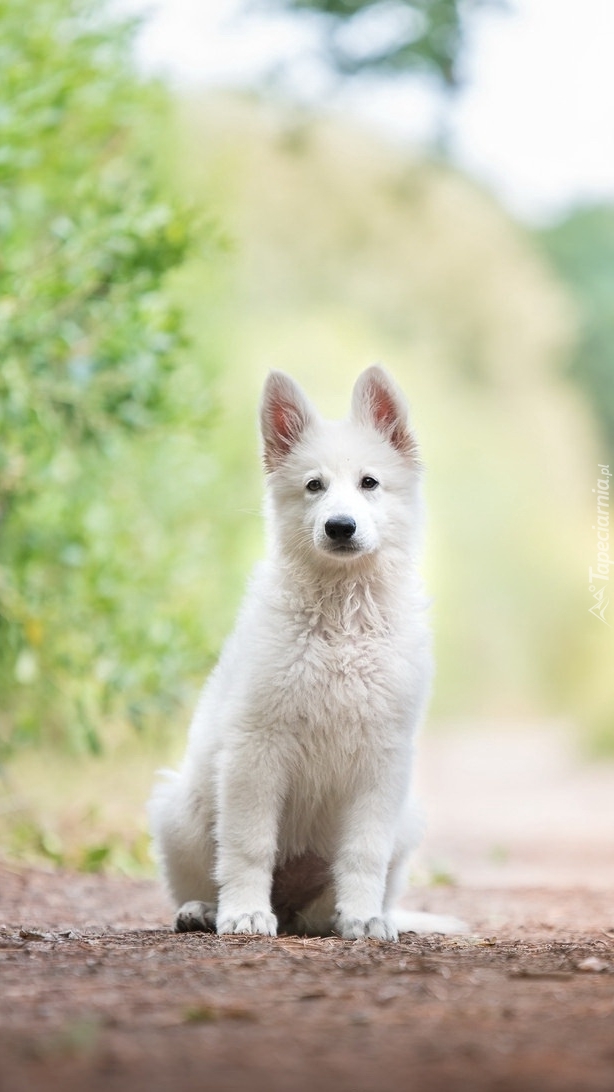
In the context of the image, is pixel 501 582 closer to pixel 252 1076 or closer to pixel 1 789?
pixel 1 789

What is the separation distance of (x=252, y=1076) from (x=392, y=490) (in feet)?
7.31

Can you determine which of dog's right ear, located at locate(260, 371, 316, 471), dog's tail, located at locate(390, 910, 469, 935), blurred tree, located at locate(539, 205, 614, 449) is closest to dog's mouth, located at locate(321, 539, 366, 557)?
dog's right ear, located at locate(260, 371, 316, 471)

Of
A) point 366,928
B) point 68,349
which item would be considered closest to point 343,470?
point 366,928

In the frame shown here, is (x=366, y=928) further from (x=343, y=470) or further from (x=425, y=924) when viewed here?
(x=343, y=470)

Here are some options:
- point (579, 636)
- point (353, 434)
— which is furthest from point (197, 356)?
point (579, 636)

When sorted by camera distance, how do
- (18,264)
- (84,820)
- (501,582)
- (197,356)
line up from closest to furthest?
(18,264)
(84,820)
(197,356)
(501,582)

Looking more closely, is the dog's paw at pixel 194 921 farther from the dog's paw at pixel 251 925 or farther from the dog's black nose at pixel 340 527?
the dog's black nose at pixel 340 527

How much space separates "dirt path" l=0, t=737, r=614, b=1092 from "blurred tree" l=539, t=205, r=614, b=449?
19.0 meters

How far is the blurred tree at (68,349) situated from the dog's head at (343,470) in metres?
1.94

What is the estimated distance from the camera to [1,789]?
26.2ft

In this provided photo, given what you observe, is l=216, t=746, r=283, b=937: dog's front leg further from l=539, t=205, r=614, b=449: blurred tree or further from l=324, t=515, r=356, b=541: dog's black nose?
l=539, t=205, r=614, b=449: blurred tree

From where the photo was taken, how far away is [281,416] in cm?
405

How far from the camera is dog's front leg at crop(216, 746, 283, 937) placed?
3.63m

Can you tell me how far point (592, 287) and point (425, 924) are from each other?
21.5m
